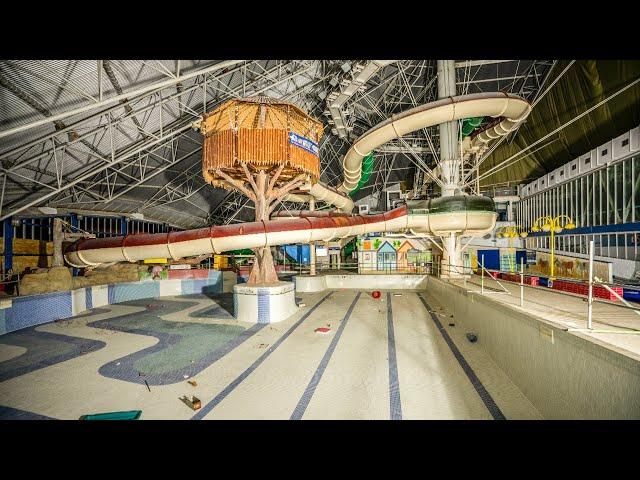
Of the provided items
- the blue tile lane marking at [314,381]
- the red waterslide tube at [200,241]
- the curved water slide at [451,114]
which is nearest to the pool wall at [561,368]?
the blue tile lane marking at [314,381]

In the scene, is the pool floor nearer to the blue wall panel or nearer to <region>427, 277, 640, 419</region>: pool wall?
<region>427, 277, 640, 419</region>: pool wall

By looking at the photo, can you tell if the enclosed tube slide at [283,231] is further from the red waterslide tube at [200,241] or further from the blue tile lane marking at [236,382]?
the blue tile lane marking at [236,382]

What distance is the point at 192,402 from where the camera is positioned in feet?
14.6

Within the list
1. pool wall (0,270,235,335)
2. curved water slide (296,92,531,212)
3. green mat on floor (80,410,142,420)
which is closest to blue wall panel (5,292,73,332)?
pool wall (0,270,235,335)

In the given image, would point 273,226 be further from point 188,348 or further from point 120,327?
point 120,327

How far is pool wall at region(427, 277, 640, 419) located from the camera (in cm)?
292

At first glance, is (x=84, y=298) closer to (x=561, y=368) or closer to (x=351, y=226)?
(x=351, y=226)

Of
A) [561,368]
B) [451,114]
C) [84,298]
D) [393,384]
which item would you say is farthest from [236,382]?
[451,114]

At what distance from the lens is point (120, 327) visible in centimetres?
927

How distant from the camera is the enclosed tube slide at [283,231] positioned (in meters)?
9.29

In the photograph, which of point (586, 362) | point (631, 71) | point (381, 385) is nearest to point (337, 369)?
point (381, 385)

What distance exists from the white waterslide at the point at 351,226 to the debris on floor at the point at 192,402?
536 centimetres

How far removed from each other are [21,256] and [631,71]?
32.9 metres

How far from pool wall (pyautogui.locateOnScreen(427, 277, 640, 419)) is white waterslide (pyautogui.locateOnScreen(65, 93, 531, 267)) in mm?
6485
